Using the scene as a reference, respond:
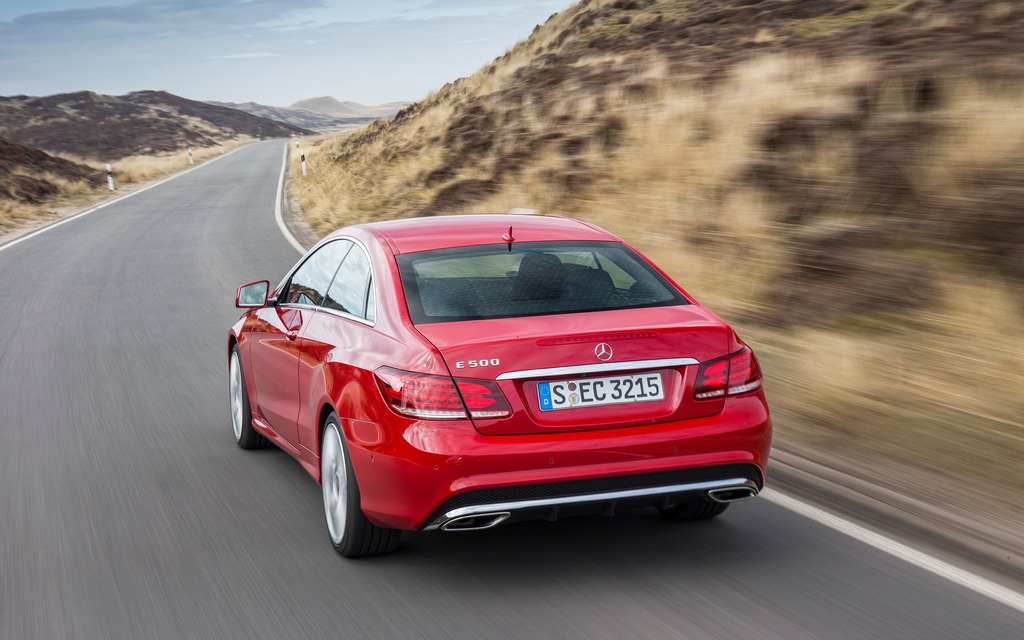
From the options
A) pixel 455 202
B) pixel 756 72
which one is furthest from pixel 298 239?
pixel 756 72

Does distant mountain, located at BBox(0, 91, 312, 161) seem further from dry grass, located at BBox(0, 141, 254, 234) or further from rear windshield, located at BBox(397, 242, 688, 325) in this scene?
rear windshield, located at BBox(397, 242, 688, 325)

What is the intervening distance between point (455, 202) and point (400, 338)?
48.1 feet

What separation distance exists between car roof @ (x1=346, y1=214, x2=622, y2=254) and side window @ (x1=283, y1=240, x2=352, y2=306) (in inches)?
8.8

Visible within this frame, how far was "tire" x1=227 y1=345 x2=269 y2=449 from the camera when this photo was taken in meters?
6.79

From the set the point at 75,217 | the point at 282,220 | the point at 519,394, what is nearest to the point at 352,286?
the point at 519,394

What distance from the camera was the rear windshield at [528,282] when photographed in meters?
4.67

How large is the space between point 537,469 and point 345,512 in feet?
3.32

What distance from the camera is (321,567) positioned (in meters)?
4.76

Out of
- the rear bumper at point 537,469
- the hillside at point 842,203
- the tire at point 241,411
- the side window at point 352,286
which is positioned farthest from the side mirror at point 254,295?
Result: the hillside at point 842,203

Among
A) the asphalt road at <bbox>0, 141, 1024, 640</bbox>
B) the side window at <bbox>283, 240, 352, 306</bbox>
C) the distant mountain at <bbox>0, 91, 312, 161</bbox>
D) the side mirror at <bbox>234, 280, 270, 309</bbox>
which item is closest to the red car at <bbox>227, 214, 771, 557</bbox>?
the asphalt road at <bbox>0, 141, 1024, 640</bbox>

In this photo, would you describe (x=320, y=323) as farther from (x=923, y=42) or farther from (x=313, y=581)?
(x=923, y=42)

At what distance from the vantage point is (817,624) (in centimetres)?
402

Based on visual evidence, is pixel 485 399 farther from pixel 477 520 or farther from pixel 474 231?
pixel 474 231

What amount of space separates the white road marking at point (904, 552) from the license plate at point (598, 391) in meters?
1.34
